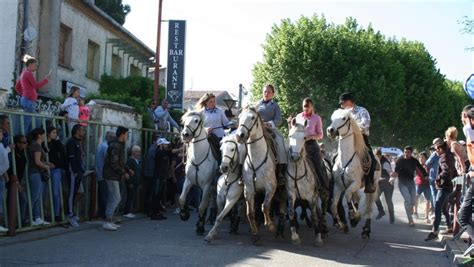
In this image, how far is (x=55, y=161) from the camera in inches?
447

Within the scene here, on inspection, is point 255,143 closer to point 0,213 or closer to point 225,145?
point 225,145

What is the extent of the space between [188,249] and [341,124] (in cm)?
358

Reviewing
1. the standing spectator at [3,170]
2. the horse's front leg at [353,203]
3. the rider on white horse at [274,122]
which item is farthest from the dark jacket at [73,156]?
the horse's front leg at [353,203]

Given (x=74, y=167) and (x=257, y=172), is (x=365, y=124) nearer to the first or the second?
(x=257, y=172)

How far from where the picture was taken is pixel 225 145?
10195mm

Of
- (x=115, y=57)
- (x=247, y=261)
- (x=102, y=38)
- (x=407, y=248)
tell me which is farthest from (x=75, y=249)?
(x=115, y=57)

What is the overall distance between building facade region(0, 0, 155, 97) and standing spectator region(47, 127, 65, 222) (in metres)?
8.22

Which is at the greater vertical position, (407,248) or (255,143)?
(255,143)

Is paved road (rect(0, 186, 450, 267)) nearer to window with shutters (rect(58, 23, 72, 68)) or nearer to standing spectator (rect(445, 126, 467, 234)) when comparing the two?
standing spectator (rect(445, 126, 467, 234))

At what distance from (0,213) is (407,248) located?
757cm

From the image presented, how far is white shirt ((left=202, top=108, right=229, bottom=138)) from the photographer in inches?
481

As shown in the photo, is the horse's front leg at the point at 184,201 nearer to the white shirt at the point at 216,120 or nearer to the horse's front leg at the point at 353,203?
the white shirt at the point at 216,120

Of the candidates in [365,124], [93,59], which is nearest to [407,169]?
[365,124]

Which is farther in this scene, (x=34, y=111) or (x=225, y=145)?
(x=34, y=111)
